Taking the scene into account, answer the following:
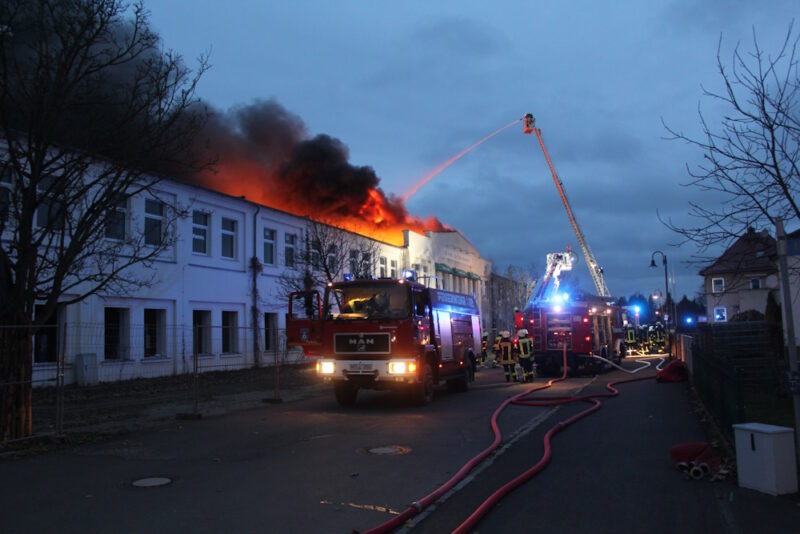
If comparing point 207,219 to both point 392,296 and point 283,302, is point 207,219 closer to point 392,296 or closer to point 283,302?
point 283,302

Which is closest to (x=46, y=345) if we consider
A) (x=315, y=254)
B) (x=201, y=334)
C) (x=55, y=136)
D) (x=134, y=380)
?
(x=134, y=380)

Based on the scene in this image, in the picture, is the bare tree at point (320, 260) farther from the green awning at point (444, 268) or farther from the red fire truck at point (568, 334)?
the green awning at point (444, 268)

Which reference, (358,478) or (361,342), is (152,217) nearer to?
(361,342)

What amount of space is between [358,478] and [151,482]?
92.2 inches

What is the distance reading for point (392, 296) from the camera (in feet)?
43.9

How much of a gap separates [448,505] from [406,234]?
1360 inches

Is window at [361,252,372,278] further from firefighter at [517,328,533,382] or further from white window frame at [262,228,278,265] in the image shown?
firefighter at [517,328,533,382]

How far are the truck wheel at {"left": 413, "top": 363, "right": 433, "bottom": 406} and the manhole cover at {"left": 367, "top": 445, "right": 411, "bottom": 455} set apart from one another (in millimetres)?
4658

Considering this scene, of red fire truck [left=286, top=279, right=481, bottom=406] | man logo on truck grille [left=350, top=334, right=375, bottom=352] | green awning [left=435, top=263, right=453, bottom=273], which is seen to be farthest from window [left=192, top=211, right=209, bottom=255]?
green awning [left=435, top=263, right=453, bottom=273]

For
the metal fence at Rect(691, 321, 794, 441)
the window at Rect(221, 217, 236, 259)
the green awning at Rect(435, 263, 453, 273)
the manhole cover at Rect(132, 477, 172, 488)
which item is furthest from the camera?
the green awning at Rect(435, 263, 453, 273)

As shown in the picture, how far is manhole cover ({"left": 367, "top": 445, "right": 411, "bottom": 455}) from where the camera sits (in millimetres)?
8625

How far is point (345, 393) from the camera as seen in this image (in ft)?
46.1

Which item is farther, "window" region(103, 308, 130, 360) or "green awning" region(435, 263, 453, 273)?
"green awning" region(435, 263, 453, 273)

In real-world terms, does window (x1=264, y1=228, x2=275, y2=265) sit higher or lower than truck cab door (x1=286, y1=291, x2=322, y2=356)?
higher
